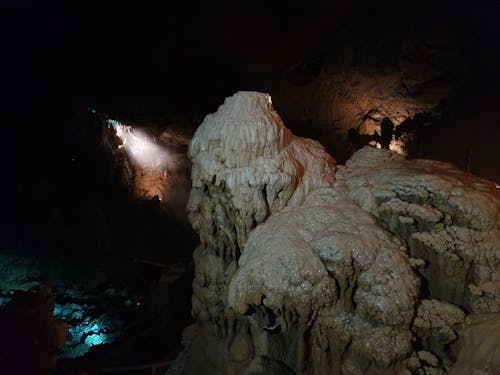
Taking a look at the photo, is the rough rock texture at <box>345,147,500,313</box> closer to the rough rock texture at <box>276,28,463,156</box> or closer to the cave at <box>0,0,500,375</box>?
the cave at <box>0,0,500,375</box>

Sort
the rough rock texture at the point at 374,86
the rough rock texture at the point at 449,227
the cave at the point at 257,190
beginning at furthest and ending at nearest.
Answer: the rough rock texture at the point at 374,86 < the cave at the point at 257,190 < the rough rock texture at the point at 449,227

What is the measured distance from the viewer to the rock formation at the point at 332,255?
12.5ft

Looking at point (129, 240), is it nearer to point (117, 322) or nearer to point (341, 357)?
point (117, 322)

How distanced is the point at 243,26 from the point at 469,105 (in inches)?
269

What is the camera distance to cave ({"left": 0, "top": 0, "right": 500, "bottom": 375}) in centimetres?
397

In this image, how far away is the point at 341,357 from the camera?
13.5ft

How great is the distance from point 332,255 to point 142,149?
53.0 feet

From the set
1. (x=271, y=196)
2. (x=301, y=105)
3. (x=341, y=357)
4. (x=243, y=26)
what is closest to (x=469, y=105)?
(x=301, y=105)

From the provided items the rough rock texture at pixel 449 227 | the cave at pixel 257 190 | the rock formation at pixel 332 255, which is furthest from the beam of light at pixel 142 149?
the rough rock texture at pixel 449 227

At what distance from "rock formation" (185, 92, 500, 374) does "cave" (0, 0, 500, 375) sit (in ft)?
0.08

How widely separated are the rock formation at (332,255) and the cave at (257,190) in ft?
0.08

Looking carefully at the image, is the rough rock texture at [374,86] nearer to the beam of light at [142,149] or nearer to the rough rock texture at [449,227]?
the rough rock texture at [449,227]

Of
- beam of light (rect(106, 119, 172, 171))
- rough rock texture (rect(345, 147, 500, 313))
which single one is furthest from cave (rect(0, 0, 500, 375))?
beam of light (rect(106, 119, 172, 171))

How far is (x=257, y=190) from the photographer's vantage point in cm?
473
